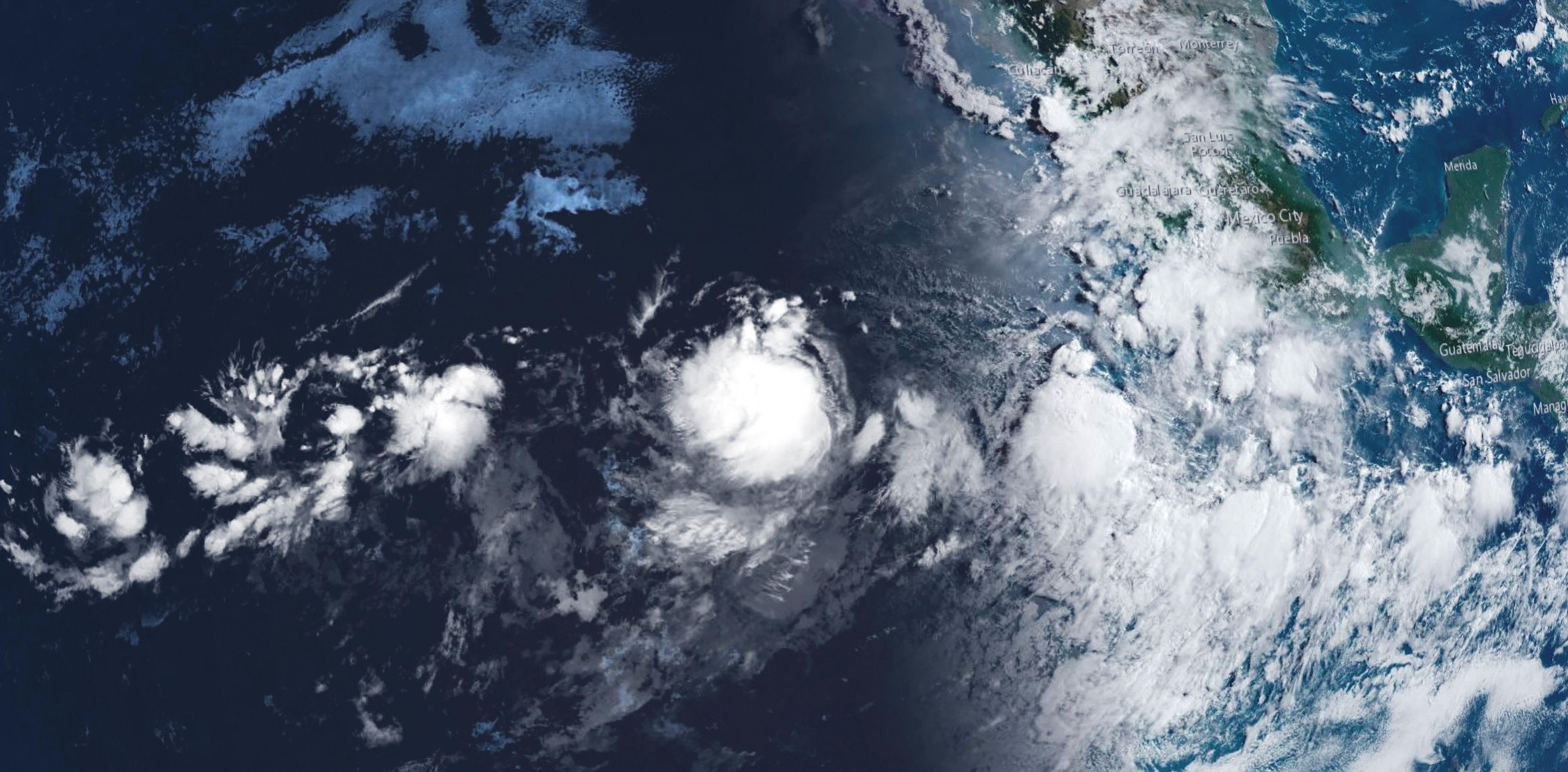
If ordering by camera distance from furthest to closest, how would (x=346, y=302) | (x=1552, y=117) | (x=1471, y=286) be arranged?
1. (x=1552, y=117)
2. (x=1471, y=286)
3. (x=346, y=302)

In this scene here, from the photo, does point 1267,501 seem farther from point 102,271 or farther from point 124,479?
point 102,271

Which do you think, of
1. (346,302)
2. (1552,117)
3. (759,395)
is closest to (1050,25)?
(759,395)

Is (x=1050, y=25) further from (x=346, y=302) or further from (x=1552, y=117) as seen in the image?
(x=346, y=302)

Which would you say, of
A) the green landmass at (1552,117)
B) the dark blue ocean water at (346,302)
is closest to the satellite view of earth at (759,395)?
the dark blue ocean water at (346,302)

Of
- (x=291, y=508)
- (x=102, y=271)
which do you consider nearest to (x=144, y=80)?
(x=102, y=271)

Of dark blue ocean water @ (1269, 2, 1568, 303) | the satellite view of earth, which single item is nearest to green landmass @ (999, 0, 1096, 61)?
the satellite view of earth

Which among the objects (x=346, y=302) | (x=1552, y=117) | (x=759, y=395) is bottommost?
(x=759, y=395)
